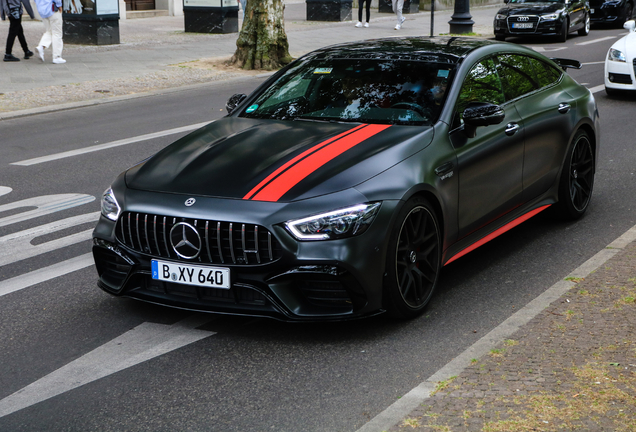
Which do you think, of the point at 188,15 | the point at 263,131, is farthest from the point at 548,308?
the point at 188,15

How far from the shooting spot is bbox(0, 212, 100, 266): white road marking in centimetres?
627

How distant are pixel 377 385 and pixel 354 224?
85 centimetres

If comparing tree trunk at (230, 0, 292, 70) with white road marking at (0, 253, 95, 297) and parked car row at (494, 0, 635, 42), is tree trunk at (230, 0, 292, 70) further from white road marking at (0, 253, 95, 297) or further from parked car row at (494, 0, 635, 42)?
white road marking at (0, 253, 95, 297)

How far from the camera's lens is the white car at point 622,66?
13633 millimetres

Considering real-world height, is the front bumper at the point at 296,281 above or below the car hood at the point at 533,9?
below

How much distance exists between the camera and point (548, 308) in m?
4.93

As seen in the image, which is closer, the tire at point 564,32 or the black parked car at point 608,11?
the tire at point 564,32

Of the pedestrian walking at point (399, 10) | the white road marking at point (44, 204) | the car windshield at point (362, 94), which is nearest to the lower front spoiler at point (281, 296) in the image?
the car windshield at point (362, 94)

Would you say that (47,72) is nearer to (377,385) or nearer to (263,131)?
(263,131)

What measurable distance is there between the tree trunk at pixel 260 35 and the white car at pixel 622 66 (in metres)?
7.78

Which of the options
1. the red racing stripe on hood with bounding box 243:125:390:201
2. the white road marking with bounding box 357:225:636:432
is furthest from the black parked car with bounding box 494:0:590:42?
the red racing stripe on hood with bounding box 243:125:390:201

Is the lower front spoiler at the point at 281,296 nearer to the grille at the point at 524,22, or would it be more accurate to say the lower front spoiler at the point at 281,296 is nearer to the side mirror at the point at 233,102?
the side mirror at the point at 233,102

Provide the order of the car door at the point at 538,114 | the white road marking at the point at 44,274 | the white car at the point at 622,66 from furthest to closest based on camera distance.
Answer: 1. the white car at the point at 622,66
2. the car door at the point at 538,114
3. the white road marking at the point at 44,274

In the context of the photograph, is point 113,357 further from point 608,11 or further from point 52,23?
point 608,11
